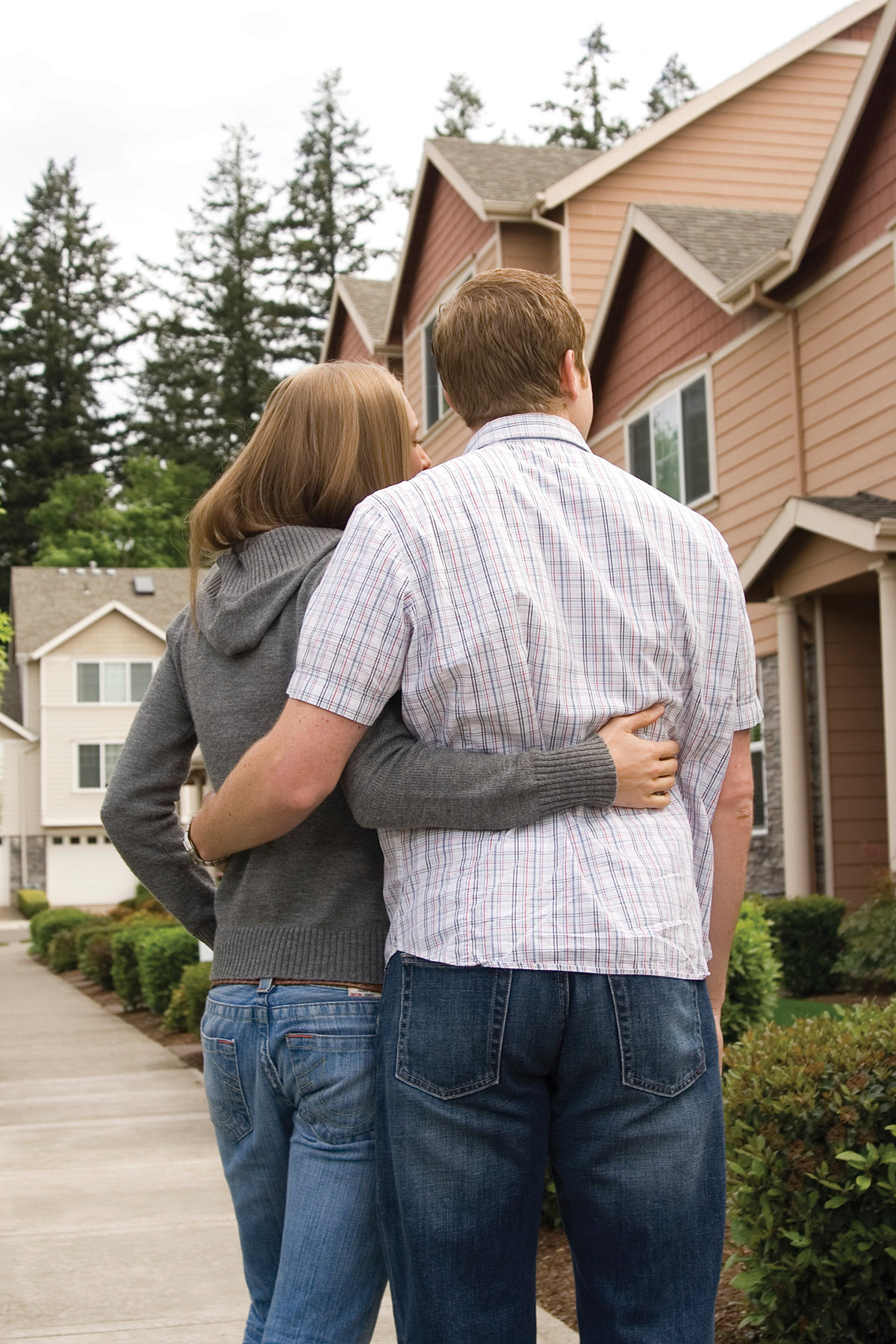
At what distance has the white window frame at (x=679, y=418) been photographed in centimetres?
1412

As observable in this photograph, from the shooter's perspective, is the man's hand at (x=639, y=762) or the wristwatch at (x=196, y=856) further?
the wristwatch at (x=196, y=856)

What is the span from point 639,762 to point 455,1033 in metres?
0.46

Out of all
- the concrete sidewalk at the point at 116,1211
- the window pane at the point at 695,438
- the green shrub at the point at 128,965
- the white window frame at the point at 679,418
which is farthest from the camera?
the green shrub at the point at 128,965

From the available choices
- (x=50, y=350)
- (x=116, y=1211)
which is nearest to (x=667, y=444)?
(x=116, y=1211)

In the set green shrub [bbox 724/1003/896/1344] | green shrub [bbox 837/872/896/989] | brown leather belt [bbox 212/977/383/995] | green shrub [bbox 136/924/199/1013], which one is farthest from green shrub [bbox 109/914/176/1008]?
brown leather belt [bbox 212/977/383/995]

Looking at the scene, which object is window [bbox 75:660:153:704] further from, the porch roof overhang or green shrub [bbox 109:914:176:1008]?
the porch roof overhang

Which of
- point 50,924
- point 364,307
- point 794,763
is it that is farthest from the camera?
point 50,924

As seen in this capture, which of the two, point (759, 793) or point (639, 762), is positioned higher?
point (639, 762)

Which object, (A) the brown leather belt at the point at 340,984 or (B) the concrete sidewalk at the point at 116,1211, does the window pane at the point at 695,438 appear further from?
(A) the brown leather belt at the point at 340,984

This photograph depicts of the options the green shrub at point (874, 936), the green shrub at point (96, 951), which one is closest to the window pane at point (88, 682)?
the green shrub at point (96, 951)

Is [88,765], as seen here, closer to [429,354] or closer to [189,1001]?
[429,354]

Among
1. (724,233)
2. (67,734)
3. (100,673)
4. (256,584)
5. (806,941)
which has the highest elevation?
(724,233)

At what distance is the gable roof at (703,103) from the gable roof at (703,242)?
1381 millimetres

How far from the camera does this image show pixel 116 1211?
20.5 feet
